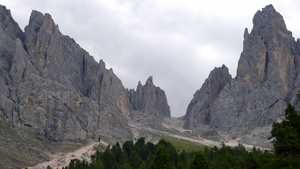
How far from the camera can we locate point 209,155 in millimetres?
127750

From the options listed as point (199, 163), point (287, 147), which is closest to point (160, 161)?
point (199, 163)

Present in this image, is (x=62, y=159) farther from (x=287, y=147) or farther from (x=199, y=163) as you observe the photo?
(x=287, y=147)

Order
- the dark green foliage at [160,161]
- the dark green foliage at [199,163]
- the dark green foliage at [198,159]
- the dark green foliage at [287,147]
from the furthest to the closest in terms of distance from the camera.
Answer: the dark green foliage at [199,163] < the dark green foliage at [198,159] < the dark green foliage at [160,161] < the dark green foliage at [287,147]

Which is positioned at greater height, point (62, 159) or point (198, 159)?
point (198, 159)

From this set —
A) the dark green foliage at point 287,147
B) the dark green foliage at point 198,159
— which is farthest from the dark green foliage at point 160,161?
the dark green foliage at point 287,147

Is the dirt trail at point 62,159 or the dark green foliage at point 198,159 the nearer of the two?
the dark green foliage at point 198,159

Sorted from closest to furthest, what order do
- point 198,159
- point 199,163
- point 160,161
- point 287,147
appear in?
point 287,147 → point 160,161 → point 199,163 → point 198,159

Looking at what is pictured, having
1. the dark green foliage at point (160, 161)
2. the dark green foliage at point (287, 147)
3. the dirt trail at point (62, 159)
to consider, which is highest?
the dark green foliage at point (287, 147)

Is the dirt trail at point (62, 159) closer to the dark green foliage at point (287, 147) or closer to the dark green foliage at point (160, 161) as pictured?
the dark green foliage at point (160, 161)

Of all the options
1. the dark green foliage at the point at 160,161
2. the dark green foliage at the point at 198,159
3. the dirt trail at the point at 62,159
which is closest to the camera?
the dark green foliage at the point at 160,161

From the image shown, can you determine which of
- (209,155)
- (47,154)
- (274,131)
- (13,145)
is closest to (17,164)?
(13,145)

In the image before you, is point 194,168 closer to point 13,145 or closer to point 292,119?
point 292,119

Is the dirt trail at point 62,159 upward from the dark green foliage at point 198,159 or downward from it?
downward

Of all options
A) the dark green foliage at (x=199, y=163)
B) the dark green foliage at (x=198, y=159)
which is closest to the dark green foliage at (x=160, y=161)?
the dark green foliage at (x=198, y=159)
